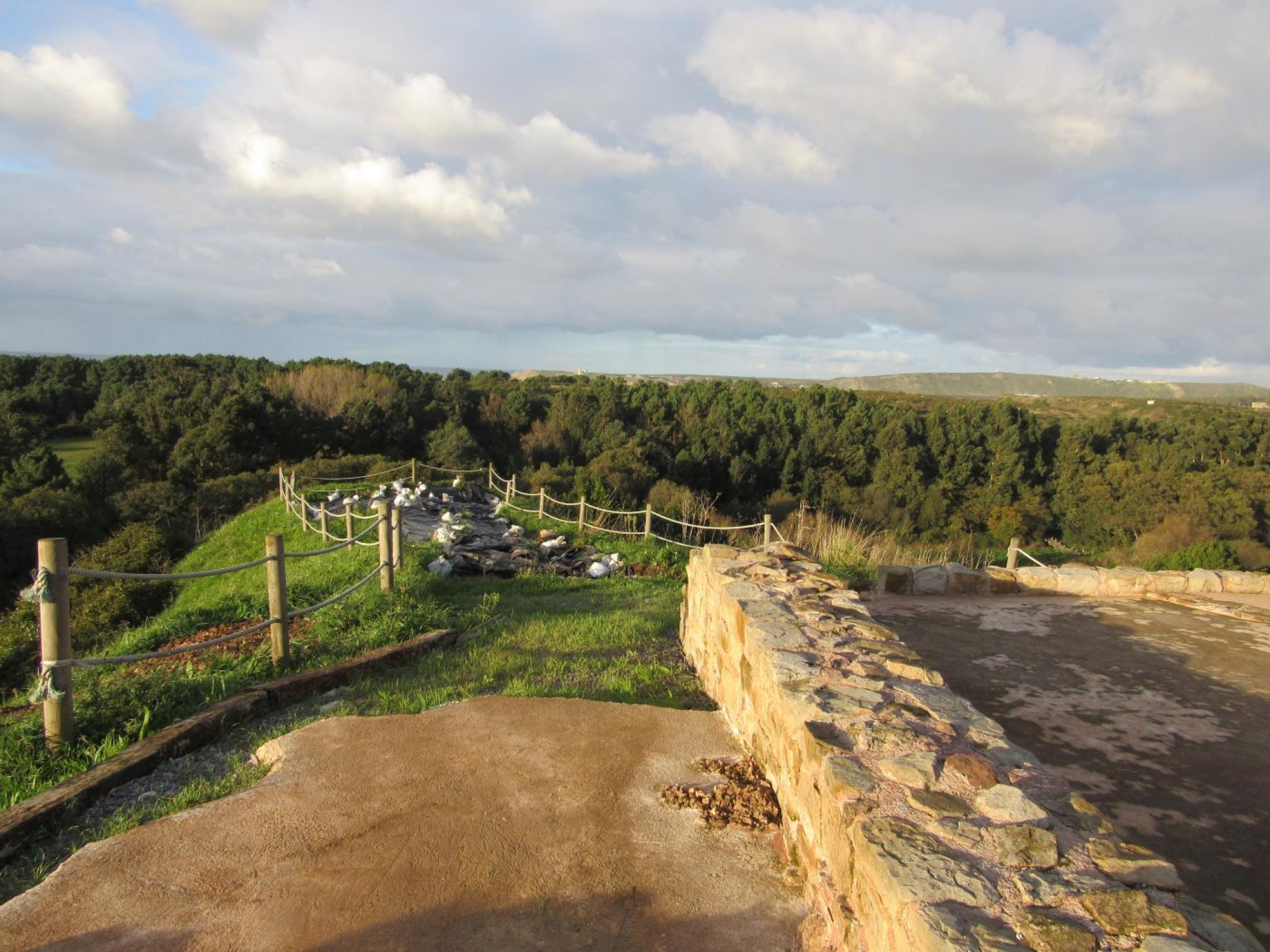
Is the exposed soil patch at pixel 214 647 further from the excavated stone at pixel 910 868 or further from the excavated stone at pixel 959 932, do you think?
the excavated stone at pixel 959 932

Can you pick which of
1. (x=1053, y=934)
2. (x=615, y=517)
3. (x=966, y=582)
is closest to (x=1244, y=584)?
(x=966, y=582)

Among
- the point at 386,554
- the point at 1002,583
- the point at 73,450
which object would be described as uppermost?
the point at 386,554

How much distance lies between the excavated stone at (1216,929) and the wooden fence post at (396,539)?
6.69 meters

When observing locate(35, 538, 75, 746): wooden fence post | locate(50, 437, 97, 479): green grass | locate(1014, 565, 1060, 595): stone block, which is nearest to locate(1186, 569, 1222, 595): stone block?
locate(1014, 565, 1060, 595): stone block

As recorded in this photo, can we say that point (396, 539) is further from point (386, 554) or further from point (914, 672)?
point (914, 672)

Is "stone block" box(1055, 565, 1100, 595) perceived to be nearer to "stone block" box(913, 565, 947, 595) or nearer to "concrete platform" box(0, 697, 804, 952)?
"stone block" box(913, 565, 947, 595)

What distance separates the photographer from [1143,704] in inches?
181

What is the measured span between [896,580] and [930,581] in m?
0.37

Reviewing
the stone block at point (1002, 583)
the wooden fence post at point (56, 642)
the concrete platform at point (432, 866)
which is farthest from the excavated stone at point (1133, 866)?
the stone block at point (1002, 583)

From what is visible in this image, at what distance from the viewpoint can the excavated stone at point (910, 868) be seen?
6.66 feet

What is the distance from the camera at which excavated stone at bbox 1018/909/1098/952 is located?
1877 millimetres

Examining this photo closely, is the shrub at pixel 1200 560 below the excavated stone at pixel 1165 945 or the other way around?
below

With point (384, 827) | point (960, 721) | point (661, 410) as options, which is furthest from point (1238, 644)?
A: point (661, 410)

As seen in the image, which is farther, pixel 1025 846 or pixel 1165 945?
pixel 1025 846
